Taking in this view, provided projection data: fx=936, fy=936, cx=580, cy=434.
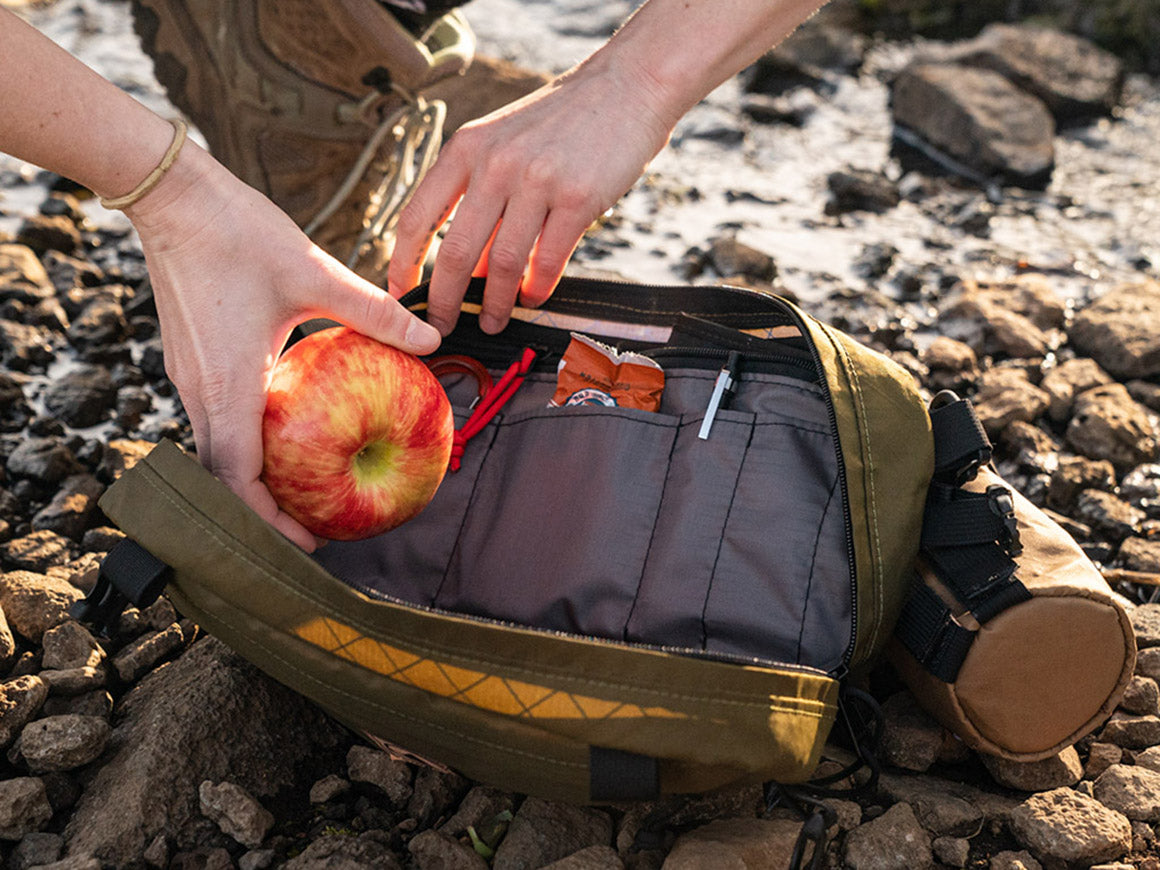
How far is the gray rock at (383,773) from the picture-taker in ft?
5.90

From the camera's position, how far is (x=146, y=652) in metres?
2.01

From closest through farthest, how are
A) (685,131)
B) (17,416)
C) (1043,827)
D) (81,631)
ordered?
(1043,827) → (81,631) → (17,416) → (685,131)

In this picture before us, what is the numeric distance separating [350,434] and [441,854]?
0.76 m

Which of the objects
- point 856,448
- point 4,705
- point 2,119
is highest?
point 2,119

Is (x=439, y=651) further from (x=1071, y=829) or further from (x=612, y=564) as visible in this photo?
(x=1071, y=829)

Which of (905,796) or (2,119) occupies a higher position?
(2,119)

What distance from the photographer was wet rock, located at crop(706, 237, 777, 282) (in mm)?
3740

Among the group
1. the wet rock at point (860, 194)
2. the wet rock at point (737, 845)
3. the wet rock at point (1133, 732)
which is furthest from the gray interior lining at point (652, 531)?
the wet rock at point (860, 194)

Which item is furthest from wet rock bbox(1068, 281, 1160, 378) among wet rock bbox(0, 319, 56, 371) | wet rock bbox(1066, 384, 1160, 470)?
wet rock bbox(0, 319, 56, 371)

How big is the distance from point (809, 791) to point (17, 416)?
100.0 inches

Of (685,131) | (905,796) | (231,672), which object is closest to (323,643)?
(231,672)

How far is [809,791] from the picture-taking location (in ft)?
5.23

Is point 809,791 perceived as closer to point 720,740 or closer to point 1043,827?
point 720,740

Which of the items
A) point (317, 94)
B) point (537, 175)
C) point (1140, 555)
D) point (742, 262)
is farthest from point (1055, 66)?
point (537, 175)
